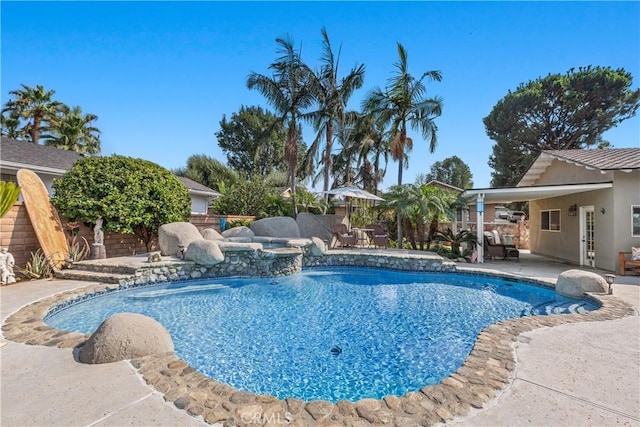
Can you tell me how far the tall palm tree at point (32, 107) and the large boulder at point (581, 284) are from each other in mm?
33271

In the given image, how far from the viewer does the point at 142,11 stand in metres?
8.92

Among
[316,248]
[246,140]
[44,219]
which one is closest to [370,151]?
[316,248]

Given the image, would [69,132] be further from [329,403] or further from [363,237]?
[329,403]

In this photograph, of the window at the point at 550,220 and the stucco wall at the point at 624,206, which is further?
the window at the point at 550,220

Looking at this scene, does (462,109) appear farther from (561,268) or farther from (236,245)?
(236,245)

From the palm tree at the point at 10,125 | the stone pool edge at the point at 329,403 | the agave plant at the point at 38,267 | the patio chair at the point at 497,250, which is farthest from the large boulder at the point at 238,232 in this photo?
the palm tree at the point at 10,125

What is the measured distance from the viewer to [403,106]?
14273mm

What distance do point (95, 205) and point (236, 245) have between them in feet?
14.4

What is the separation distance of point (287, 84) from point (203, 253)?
407 inches

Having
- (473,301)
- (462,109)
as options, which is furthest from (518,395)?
(462,109)

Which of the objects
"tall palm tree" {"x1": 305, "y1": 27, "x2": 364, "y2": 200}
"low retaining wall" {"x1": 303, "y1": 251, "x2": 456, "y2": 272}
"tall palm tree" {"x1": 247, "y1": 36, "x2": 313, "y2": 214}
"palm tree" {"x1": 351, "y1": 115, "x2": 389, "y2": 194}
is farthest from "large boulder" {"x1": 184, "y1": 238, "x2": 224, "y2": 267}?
"palm tree" {"x1": 351, "y1": 115, "x2": 389, "y2": 194}

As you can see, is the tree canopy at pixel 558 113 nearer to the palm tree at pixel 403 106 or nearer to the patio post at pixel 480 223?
the palm tree at pixel 403 106

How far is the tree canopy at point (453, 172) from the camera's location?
44916mm

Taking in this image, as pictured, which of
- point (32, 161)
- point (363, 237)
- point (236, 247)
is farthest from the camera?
point (363, 237)
